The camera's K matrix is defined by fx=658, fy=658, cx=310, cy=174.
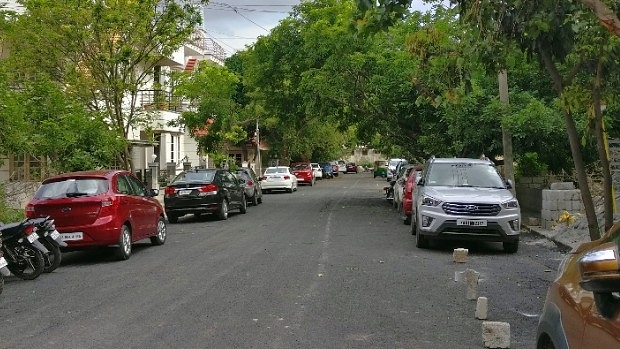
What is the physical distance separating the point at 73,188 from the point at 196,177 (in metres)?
8.19

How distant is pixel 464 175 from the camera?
13625 mm

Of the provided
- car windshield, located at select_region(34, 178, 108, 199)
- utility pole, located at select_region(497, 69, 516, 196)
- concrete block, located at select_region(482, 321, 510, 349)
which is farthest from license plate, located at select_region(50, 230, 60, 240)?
utility pole, located at select_region(497, 69, 516, 196)

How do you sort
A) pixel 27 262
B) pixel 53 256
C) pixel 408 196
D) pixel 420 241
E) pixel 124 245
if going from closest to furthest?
1. pixel 27 262
2. pixel 53 256
3. pixel 124 245
4. pixel 420 241
5. pixel 408 196

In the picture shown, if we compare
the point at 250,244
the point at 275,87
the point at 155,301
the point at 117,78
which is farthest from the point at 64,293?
the point at 275,87

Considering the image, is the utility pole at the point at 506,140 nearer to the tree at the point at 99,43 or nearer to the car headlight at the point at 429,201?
the car headlight at the point at 429,201

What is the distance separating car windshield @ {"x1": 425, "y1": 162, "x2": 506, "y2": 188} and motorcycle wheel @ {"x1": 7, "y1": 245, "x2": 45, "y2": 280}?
24.6 ft

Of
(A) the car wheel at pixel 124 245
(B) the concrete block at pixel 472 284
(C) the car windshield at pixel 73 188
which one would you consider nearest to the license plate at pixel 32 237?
(C) the car windshield at pixel 73 188

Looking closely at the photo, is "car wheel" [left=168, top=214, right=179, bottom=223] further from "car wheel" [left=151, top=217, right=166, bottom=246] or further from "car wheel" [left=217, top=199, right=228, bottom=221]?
"car wheel" [left=151, top=217, right=166, bottom=246]

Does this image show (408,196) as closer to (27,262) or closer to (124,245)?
(124,245)

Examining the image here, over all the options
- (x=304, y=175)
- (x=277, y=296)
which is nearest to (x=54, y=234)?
(x=277, y=296)

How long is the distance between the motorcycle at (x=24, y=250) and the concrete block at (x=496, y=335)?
707cm

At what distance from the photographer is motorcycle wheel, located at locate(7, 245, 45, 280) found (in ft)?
33.0

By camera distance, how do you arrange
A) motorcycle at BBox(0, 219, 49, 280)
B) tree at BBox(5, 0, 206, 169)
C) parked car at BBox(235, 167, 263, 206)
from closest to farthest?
motorcycle at BBox(0, 219, 49, 280) < tree at BBox(5, 0, 206, 169) < parked car at BBox(235, 167, 263, 206)

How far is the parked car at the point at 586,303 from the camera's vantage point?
2.82 meters
